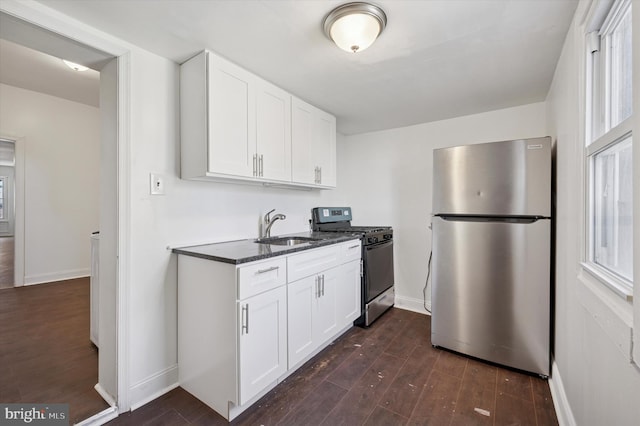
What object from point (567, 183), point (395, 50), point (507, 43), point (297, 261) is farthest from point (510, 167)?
point (297, 261)

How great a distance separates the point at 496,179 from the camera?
2057 millimetres

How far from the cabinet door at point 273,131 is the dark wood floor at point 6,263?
4016mm

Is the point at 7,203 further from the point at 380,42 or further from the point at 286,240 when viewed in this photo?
the point at 380,42

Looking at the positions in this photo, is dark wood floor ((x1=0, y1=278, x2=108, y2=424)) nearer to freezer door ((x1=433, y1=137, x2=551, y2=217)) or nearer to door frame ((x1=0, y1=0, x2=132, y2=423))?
door frame ((x1=0, y1=0, x2=132, y2=423))

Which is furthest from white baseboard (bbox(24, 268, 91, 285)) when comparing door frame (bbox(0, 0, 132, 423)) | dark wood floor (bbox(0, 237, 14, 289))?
door frame (bbox(0, 0, 132, 423))

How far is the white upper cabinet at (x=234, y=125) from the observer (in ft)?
5.87

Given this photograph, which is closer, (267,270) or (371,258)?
(267,270)

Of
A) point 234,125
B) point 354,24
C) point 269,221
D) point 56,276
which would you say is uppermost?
point 354,24

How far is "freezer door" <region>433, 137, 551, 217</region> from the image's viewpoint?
1.92m

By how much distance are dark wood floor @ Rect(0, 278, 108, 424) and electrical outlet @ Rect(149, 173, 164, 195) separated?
1.30 metres

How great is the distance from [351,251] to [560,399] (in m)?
1.64

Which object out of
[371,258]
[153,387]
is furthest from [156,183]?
[371,258]

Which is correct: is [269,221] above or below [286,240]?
above

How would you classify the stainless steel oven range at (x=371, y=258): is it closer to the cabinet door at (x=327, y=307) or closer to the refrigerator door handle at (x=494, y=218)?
the cabinet door at (x=327, y=307)
